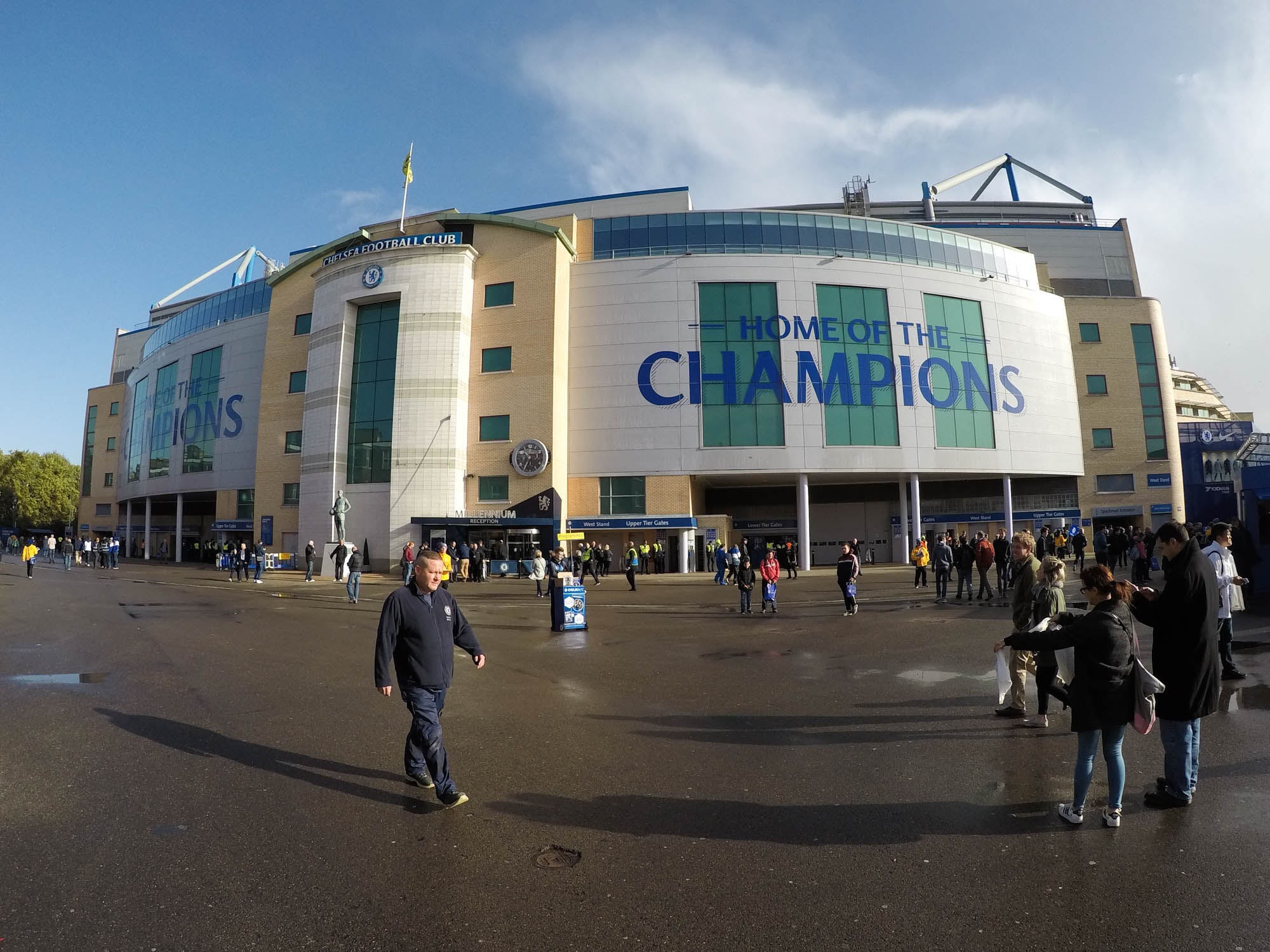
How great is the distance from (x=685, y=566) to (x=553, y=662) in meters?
27.1

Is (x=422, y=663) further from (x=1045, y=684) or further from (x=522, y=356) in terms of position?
(x=522, y=356)

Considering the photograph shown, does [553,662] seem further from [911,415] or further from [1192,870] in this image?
[911,415]

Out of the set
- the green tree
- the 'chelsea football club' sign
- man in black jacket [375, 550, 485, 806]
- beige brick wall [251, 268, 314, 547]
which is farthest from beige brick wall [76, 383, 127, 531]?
man in black jacket [375, 550, 485, 806]

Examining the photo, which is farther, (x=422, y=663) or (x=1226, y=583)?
(x=1226, y=583)

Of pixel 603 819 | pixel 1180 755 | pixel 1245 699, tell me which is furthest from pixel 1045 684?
pixel 603 819

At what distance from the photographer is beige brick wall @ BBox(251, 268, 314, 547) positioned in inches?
1703

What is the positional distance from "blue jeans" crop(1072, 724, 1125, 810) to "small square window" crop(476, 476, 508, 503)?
3525 cm

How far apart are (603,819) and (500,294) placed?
3872 cm

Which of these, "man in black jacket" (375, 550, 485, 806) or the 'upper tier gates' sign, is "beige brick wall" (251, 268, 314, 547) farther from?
"man in black jacket" (375, 550, 485, 806)

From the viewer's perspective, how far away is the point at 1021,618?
749 cm

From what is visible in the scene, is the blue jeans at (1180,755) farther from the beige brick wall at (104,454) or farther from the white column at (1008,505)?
the beige brick wall at (104,454)

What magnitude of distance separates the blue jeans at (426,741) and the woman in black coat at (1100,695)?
4.04 meters

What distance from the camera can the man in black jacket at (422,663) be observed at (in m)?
4.90

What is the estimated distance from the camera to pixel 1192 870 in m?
3.79
